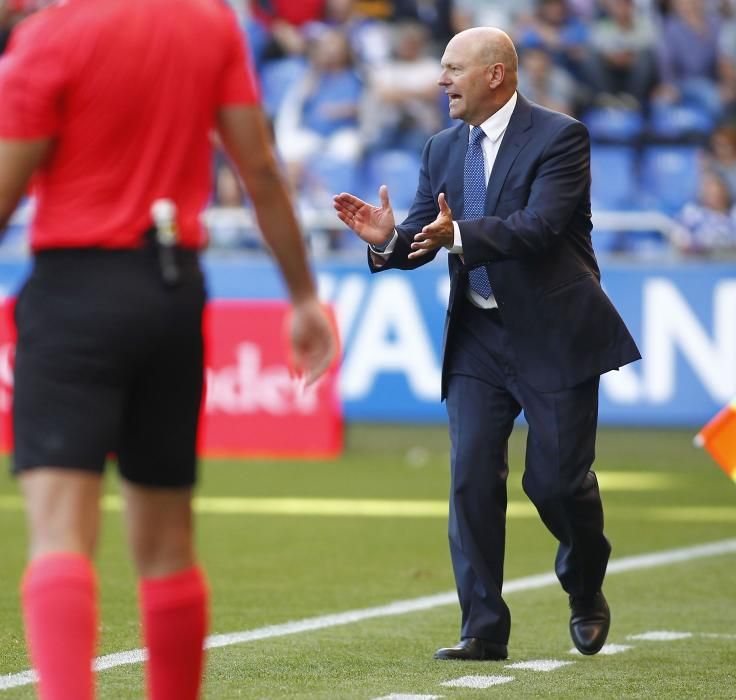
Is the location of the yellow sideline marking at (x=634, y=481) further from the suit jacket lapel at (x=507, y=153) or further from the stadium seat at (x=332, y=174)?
the suit jacket lapel at (x=507, y=153)

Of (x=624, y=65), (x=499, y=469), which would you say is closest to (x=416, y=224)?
(x=499, y=469)

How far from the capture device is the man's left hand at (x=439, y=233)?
18.4ft

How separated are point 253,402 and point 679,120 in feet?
17.6

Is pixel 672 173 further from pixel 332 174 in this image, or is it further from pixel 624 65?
Result: pixel 332 174

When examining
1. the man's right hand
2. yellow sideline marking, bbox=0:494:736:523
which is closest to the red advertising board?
yellow sideline marking, bbox=0:494:736:523

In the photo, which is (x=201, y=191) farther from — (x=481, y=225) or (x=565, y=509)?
(x=565, y=509)

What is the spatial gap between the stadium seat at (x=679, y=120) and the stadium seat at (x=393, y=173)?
232 centimetres

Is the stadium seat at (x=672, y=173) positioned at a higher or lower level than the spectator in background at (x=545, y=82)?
lower

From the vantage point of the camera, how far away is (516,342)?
240 inches

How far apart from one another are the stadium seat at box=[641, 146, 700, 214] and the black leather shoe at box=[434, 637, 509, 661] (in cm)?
1071

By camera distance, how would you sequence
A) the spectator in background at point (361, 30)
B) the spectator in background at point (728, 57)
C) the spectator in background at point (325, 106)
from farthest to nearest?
the spectator in background at point (361, 30) < the spectator in background at point (728, 57) < the spectator in background at point (325, 106)

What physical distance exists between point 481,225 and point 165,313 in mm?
2209

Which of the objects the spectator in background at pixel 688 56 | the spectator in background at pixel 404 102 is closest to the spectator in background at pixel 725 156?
the spectator in background at pixel 688 56

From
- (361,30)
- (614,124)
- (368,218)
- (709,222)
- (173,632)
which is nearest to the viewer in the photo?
(173,632)
